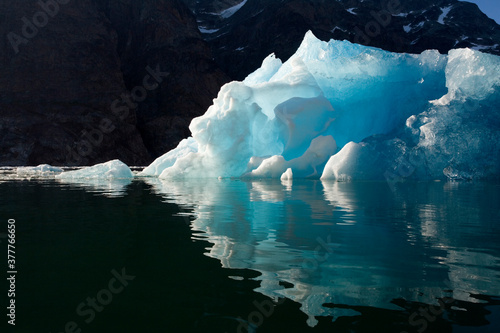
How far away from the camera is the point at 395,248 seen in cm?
500

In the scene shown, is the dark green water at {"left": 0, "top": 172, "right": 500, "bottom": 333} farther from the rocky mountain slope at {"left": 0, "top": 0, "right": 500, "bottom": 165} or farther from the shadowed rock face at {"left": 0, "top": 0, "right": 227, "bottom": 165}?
the rocky mountain slope at {"left": 0, "top": 0, "right": 500, "bottom": 165}

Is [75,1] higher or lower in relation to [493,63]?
higher

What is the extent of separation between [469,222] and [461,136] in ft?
40.7

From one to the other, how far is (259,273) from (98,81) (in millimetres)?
66380

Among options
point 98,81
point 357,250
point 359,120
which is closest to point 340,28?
point 98,81

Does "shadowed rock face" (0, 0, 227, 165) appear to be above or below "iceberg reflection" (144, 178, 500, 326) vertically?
above

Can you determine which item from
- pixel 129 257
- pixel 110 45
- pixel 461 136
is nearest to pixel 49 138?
pixel 110 45

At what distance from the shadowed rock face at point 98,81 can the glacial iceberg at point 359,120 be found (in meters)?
41.5

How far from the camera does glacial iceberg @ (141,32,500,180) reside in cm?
1817

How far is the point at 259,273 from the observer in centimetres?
400

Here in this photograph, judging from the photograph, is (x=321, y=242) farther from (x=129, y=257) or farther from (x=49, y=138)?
(x=49, y=138)

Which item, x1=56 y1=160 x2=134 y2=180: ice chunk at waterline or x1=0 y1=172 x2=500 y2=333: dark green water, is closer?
x1=0 y1=172 x2=500 y2=333: dark green water

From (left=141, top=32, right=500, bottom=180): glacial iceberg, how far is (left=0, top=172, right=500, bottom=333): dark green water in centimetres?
1099

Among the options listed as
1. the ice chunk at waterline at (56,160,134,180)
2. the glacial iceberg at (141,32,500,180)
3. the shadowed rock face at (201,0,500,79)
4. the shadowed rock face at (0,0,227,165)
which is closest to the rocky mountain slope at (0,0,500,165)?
the shadowed rock face at (0,0,227,165)
